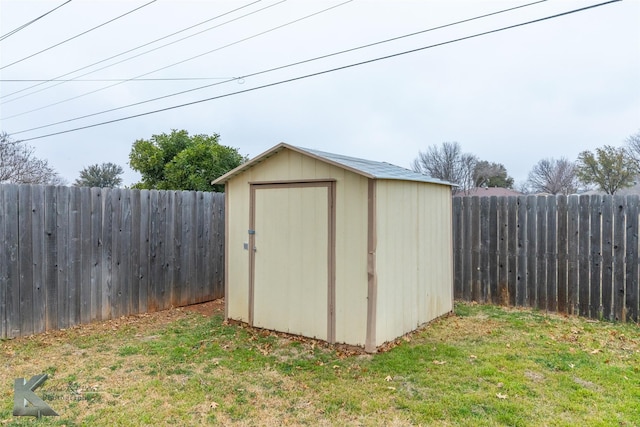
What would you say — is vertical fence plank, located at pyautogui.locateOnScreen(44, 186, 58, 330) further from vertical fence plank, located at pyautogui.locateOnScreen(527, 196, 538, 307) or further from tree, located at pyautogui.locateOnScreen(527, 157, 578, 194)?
tree, located at pyautogui.locateOnScreen(527, 157, 578, 194)

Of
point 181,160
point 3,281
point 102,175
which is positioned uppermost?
point 102,175

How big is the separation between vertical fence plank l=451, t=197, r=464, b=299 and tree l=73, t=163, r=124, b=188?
96.9 feet

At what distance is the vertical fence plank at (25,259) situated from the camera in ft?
14.4

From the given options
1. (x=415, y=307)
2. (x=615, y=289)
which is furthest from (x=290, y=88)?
(x=615, y=289)

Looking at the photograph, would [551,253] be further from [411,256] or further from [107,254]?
[107,254]

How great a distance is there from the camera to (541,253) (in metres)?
5.66

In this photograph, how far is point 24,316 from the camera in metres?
4.42

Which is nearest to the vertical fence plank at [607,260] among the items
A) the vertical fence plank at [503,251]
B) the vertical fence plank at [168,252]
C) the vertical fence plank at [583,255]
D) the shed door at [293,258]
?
the vertical fence plank at [583,255]

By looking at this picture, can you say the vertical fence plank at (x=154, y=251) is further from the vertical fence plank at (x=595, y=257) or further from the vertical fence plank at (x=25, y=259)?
the vertical fence plank at (x=595, y=257)

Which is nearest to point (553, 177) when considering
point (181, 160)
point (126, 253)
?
point (181, 160)

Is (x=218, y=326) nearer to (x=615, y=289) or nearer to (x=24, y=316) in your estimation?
(x=24, y=316)

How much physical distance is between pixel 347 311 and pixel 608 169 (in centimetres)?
2471

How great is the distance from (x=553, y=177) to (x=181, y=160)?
26.2 m

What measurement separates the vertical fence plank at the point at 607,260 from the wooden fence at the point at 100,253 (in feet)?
18.8
